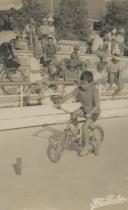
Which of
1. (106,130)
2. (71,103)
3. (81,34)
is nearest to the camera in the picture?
(106,130)

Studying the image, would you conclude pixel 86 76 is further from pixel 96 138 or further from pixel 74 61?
pixel 74 61

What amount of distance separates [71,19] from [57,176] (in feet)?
49.3

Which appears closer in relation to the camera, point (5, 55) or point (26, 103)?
point (26, 103)

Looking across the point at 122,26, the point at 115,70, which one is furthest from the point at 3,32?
the point at 122,26

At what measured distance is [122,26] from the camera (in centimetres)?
2484

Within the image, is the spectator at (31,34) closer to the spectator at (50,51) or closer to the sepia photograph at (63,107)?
the sepia photograph at (63,107)

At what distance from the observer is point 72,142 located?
9.73m

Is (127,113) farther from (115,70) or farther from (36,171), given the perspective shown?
(36,171)

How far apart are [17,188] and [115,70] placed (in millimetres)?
9655

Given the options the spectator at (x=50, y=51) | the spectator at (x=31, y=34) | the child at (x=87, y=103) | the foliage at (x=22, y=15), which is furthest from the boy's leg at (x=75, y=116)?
the foliage at (x=22, y=15)

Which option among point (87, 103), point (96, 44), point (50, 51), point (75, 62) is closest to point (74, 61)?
point (75, 62)
